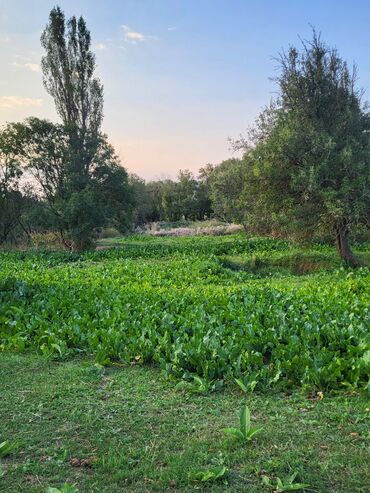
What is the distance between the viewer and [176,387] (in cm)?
452

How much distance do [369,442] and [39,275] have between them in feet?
33.7

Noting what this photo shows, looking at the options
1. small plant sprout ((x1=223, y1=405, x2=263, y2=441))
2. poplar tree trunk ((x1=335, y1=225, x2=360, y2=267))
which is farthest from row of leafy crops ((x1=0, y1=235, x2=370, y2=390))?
poplar tree trunk ((x1=335, y1=225, x2=360, y2=267))

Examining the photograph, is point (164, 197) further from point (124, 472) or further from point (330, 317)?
point (124, 472)

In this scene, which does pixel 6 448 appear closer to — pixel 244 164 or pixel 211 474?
pixel 211 474

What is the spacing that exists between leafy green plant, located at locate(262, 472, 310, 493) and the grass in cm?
4

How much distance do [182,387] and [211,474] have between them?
1.74 metres

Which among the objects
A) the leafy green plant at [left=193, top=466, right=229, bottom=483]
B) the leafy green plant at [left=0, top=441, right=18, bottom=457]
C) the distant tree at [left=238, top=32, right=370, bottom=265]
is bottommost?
the leafy green plant at [left=193, top=466, right=229, bottom=483]

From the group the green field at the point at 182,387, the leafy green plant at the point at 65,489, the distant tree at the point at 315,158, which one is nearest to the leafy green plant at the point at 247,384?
the green field at the point at 182,387

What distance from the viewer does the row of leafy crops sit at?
470 cm

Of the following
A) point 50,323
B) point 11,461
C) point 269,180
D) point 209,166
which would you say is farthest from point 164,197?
point 11,461

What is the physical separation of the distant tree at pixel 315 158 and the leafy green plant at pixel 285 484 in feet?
34.0

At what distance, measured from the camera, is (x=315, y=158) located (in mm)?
13148

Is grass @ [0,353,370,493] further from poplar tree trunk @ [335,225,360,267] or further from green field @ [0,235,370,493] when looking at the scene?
poplar tree trunk @ [335,225,360,267]

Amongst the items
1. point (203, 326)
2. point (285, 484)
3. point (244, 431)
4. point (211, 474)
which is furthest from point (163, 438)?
point (203, 326)
